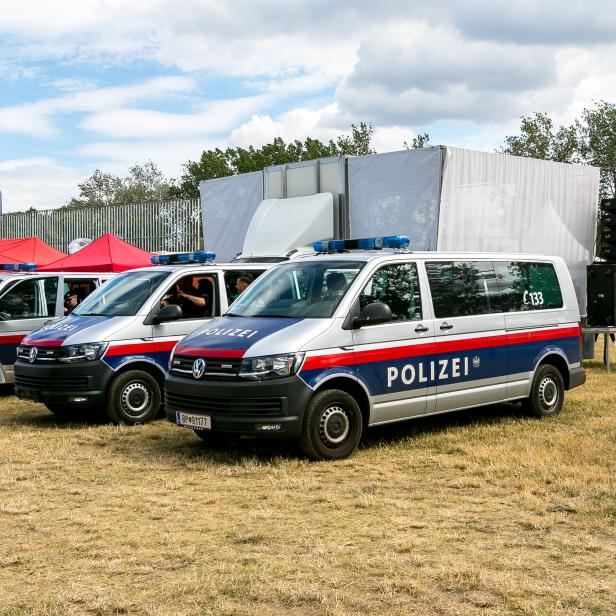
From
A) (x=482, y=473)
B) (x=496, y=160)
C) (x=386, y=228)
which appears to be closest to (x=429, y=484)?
(x=482, y=473)

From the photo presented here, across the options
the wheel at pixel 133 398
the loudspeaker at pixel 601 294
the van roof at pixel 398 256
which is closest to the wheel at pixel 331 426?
the van roof at pixel 398 256

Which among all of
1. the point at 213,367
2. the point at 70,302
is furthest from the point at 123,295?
the point at 213,367

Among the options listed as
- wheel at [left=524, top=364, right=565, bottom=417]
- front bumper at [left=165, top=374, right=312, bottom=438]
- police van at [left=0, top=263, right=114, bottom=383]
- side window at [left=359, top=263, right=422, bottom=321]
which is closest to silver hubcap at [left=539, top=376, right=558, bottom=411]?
wheel at [left=524, top=364, right=565, bottom=417]

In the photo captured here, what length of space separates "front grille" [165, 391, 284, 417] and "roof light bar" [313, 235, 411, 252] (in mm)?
2177

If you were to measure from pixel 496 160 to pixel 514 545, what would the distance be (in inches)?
340

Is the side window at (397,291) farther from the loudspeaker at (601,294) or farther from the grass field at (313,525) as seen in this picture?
the loudspeaker at (601,294)

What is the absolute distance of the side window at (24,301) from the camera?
40.3 feet

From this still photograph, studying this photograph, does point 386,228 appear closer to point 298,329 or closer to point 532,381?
point 532,381

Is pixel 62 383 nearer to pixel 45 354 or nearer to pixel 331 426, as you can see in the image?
pixel 45 354

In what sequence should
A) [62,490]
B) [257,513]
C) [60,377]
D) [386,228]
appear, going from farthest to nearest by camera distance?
1. [386,228]
2. [60,377]
3. [62,490]
4. [257,513]

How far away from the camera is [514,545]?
5.43 metres

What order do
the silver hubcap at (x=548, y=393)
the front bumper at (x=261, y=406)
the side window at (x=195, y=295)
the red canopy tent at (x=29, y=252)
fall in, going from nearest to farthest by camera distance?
the front bumper at (x=261, y=406) < the silver hubcap at (x=548, y=393) < the side window at (x=195, y=295) < the red canopy tent at (x=29, y=252)

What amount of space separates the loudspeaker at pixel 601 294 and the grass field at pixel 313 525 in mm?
6180

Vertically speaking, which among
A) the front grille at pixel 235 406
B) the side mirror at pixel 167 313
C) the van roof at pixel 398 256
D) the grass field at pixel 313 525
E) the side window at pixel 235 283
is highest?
the van roof at pixel 398 256
